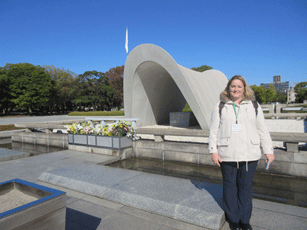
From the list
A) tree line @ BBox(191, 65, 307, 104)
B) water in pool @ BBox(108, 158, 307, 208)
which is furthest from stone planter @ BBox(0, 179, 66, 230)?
tree line @ BBox(191, 65, 307, 104)

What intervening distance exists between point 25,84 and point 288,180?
50.8m

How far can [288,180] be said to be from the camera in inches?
202

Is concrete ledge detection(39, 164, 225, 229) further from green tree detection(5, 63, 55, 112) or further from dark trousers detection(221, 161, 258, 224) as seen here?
green tree detection(5, 63, 55, 112)

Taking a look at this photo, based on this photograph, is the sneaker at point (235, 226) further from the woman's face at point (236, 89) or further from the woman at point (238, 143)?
the woman's face at point (236, 89)

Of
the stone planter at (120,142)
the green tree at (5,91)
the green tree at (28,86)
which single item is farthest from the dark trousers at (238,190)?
the green tree at (5,91)

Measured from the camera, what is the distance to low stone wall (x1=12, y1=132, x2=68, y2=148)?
10.1m

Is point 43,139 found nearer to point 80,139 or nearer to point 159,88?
point 80,139

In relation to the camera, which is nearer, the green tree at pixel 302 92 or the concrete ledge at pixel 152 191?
the concrete ledge at pixel 152 191

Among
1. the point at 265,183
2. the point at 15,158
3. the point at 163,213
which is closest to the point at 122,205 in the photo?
the point at 163,213

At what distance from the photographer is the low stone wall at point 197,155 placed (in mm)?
5215

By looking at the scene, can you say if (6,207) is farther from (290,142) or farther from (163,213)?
(290,142)

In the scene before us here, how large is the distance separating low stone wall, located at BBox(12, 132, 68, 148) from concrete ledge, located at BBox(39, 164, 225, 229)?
530 centimetres

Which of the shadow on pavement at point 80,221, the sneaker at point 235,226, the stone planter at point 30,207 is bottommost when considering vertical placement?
the shadow on pavement at point 80,221

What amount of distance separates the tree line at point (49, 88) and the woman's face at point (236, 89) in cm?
4867
